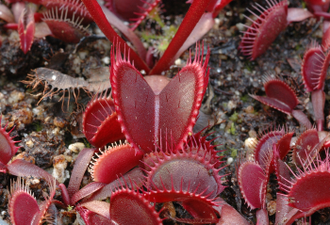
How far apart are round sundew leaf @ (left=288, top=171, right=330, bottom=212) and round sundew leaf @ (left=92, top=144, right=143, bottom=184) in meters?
0.77

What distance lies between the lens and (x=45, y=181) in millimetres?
1651

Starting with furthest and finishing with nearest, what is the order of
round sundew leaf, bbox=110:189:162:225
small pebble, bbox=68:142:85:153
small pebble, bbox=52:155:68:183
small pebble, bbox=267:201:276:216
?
1. small pebble, bbox=68:142:85:153
2. small pebble, bbox=52:155:68:183
3. small pebble, bbox=267:201:276:216
4. round sundew leaf, bbox=110:189:162:225

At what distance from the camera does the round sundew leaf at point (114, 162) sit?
1.53 meters

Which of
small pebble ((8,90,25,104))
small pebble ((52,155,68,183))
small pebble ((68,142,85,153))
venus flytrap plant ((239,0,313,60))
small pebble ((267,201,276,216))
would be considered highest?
venus flytrap plant ((239,0,313,60))

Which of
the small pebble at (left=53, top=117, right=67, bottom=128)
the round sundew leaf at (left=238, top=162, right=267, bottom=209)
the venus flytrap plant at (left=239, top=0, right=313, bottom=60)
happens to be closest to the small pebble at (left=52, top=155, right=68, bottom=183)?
the small pebble at (left=53, top=117, right=67, bottom=128)

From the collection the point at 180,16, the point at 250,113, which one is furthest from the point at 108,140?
the point at 180,16

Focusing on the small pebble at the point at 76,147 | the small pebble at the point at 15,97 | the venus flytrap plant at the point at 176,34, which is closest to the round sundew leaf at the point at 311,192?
the venus flytrap plant at the point at 176,34

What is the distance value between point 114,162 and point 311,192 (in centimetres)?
97

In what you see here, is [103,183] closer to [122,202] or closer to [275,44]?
[122,202]

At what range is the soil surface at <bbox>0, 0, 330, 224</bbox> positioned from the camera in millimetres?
1801

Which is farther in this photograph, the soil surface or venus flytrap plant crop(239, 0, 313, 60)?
venus flytrap plant crop(239, 0, 313, 60)

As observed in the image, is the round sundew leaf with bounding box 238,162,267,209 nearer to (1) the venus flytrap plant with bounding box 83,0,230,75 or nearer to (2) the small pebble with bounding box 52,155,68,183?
(1) the venus flytrap plant with bounding box 83,0,230,75

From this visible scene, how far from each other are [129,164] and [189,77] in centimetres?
56

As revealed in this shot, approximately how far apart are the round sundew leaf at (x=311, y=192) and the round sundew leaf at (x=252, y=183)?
17cm
